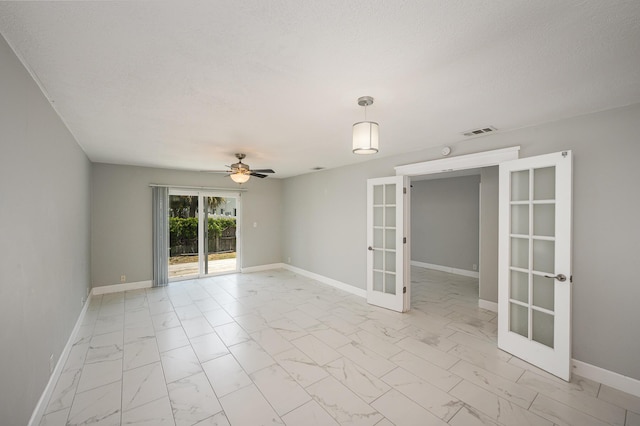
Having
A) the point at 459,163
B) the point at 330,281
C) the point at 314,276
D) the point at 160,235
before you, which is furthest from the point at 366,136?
the point at 160,235

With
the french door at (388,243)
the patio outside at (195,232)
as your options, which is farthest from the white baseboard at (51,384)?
the french door at (388,243)

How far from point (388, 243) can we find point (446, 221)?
12.1ft

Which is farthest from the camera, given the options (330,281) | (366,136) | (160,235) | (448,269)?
(448,269)

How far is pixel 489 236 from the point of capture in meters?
4.41

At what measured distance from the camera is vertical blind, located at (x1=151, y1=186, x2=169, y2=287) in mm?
5617

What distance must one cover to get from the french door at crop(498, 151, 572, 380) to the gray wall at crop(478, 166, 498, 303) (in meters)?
1.42

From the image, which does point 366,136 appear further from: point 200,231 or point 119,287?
point 119,287

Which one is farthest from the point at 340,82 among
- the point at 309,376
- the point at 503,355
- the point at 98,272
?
the point at 98,272

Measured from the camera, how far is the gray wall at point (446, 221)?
264 inches

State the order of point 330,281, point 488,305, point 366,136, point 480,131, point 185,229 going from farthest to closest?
point 185,229 → point 330,281 → point 488,305 → point 480,131 → point 366,136

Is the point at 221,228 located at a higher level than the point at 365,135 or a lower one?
lower

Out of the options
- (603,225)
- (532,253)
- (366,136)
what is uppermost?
(366,136)

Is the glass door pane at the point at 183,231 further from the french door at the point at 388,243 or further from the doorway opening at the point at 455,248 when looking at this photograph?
the doorway opening at the point at 455,248

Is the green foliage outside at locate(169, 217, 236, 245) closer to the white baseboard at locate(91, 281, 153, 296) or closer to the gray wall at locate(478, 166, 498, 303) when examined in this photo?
the white baseboard at locate(91, 281, 153, 296)
